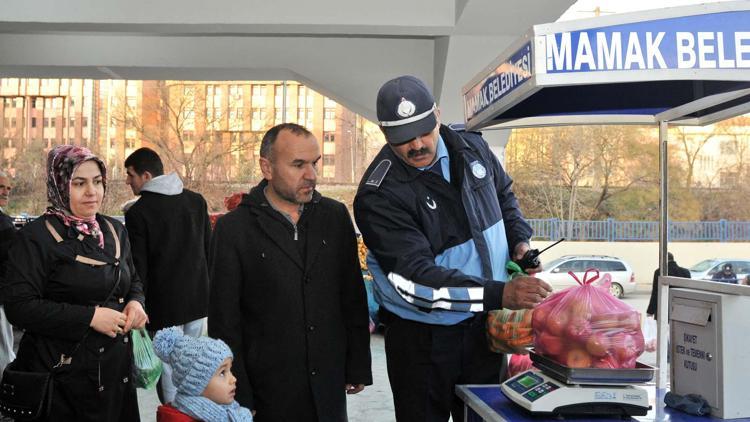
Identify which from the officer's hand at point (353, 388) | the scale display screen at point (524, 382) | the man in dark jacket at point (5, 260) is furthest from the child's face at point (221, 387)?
the man in dark jacket at point (5, 260)

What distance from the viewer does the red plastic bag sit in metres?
2.03

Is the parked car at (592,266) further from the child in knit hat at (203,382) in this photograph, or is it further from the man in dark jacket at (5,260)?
the child in knit hat at (203,382)

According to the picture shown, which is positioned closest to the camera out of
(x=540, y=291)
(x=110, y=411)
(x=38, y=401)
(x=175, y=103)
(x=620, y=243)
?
(x=540, y=291)

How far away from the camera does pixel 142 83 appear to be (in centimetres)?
2675

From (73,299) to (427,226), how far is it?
4.39 ft

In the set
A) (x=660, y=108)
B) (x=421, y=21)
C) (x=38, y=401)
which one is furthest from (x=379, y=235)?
(x=421, y=21)

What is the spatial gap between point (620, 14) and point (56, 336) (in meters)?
2.13

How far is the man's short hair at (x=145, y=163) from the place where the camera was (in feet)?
15.3

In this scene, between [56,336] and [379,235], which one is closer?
[379,235]

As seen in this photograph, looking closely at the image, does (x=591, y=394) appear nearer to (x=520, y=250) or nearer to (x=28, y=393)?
(x=520, y=250)

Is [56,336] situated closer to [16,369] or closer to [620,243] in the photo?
[16,369]

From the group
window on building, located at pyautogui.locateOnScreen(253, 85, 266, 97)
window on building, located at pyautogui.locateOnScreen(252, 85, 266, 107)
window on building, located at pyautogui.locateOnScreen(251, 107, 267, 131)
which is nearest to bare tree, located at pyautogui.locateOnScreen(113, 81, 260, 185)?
window on building, located at pyautogui.locateOnScreen(251, 107, 267, 131)

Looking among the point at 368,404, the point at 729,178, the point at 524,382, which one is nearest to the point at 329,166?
the point at 729,178

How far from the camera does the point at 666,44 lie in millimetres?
1763
